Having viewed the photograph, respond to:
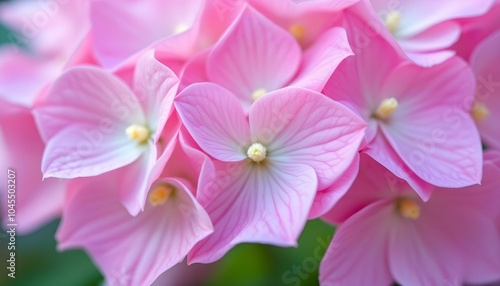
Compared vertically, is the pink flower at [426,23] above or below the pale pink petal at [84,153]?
above

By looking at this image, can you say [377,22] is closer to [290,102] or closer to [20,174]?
[290,102]

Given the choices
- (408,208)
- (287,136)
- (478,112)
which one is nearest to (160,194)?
(287,136)

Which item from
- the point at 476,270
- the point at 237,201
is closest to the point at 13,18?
the point at 237,201

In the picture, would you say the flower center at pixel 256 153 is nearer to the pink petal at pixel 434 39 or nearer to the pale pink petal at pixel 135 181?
the pale pink petal at pixel 135 181

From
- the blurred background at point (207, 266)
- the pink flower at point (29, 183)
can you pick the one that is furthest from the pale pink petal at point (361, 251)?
the pink flower at point (29, 183)

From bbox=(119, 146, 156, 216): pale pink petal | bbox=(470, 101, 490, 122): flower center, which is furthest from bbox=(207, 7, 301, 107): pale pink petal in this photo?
bbox=(470, 101, 490, 122): flower center

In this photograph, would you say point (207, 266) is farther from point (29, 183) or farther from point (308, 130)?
point (308, 130)

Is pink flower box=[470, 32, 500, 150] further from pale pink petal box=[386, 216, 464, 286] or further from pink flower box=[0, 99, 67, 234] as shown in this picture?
pink flower box=[0, 99, 67, 234]
